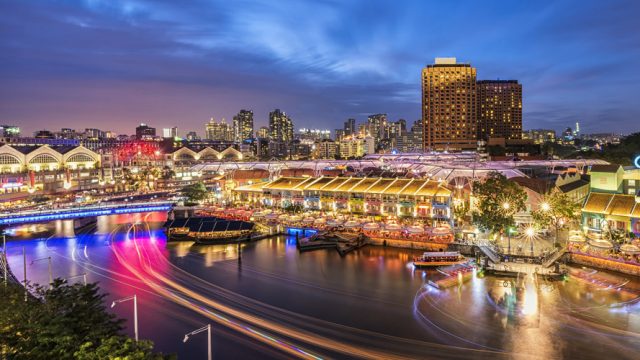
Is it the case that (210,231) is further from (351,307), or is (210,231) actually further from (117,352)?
(117,352)

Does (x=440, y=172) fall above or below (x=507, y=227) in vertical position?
above

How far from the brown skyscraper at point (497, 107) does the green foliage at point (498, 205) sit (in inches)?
4050

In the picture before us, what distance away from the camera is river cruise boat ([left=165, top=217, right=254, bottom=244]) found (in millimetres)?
34562

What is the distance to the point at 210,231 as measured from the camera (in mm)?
34688

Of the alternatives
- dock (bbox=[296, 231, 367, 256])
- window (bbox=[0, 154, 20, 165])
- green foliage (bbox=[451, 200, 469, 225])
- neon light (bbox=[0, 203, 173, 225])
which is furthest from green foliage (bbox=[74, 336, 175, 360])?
window (bbox=[0, 154, 20, 165])

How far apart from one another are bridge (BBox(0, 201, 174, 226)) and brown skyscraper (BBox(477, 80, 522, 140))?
10496 centimetres

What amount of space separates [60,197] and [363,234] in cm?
4812

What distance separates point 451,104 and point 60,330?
110 m

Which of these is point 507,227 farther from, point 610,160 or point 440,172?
point 610,160

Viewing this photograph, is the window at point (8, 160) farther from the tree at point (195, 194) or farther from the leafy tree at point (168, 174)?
the tree at point (195, 194)

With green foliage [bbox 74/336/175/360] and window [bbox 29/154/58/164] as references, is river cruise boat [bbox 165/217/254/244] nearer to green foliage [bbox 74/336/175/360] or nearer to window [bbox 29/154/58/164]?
green foliage [bbox 74/336/175/360]

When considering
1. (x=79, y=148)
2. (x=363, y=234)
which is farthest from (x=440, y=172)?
(x=79, y=148)

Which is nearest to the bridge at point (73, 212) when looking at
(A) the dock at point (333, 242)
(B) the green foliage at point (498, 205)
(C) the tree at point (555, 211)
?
(A) the dock at point (333, 242)

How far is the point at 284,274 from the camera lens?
83.7 ft
